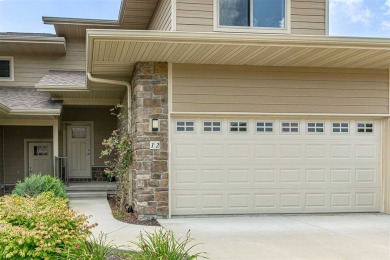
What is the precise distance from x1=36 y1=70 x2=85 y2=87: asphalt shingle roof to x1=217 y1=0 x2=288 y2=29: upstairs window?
485 cm

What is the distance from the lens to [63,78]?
12.7 meters

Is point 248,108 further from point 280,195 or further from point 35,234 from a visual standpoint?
point 35,234

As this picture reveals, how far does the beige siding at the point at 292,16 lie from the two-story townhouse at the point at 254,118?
0.02 meters

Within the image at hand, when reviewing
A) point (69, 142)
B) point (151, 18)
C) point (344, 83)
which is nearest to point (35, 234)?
point (344, 83)

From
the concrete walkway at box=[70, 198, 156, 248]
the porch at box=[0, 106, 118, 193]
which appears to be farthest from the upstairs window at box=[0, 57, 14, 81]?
the concrete walkway at box=[70, 198, 156, 248]

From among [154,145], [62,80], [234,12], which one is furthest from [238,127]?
[62,80]

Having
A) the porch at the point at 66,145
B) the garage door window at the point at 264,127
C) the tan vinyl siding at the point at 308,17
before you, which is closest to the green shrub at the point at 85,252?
the garage door window at the point at 264,127

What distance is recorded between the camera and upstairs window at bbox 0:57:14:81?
46.2 feet

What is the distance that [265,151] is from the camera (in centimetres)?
855

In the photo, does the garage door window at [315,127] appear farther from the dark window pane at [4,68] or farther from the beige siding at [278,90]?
Answer: the dark window pane at [4,68]

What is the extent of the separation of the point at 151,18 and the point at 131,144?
393 centimetres

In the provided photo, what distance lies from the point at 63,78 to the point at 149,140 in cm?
581

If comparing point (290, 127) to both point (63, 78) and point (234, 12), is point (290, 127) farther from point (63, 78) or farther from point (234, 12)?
point (63, 78)

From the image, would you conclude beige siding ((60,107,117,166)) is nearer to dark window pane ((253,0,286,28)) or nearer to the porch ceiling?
the porch ceiling
